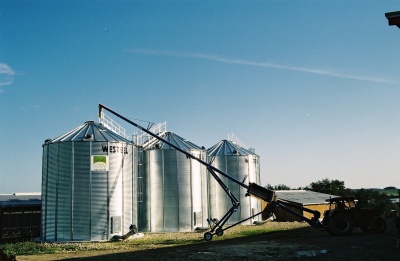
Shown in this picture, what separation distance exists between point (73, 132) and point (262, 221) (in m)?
22.0

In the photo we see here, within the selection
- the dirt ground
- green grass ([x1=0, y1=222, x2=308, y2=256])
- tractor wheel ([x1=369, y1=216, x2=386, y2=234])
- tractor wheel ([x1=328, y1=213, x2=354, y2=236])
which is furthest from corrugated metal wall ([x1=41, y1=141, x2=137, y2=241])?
tractor wheel ([x1=369, y1=216, x2=386, y2=234])

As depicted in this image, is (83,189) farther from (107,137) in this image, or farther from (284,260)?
(284,260)

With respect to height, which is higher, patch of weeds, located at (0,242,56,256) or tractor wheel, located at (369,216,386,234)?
tractor wheel, located at (369,216,386,234)

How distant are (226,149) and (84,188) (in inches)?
707

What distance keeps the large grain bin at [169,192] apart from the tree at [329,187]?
158 feet

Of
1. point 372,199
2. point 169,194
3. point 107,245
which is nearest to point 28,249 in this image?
point 107,245

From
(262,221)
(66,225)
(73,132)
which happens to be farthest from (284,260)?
(262,221)

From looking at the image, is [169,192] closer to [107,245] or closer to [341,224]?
[107,245]

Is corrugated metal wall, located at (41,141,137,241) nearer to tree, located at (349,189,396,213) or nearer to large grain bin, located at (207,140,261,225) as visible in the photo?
large grain bin, located at (207,140,261,225)

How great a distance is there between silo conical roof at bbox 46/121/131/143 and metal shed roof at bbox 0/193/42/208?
27.5ft

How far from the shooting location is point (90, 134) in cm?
2700

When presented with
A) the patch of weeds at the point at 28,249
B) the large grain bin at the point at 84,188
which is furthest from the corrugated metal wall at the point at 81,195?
the patch of weeds at the point at 28,249

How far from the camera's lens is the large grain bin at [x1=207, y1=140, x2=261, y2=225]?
122ft

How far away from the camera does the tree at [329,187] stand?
2869 inches
